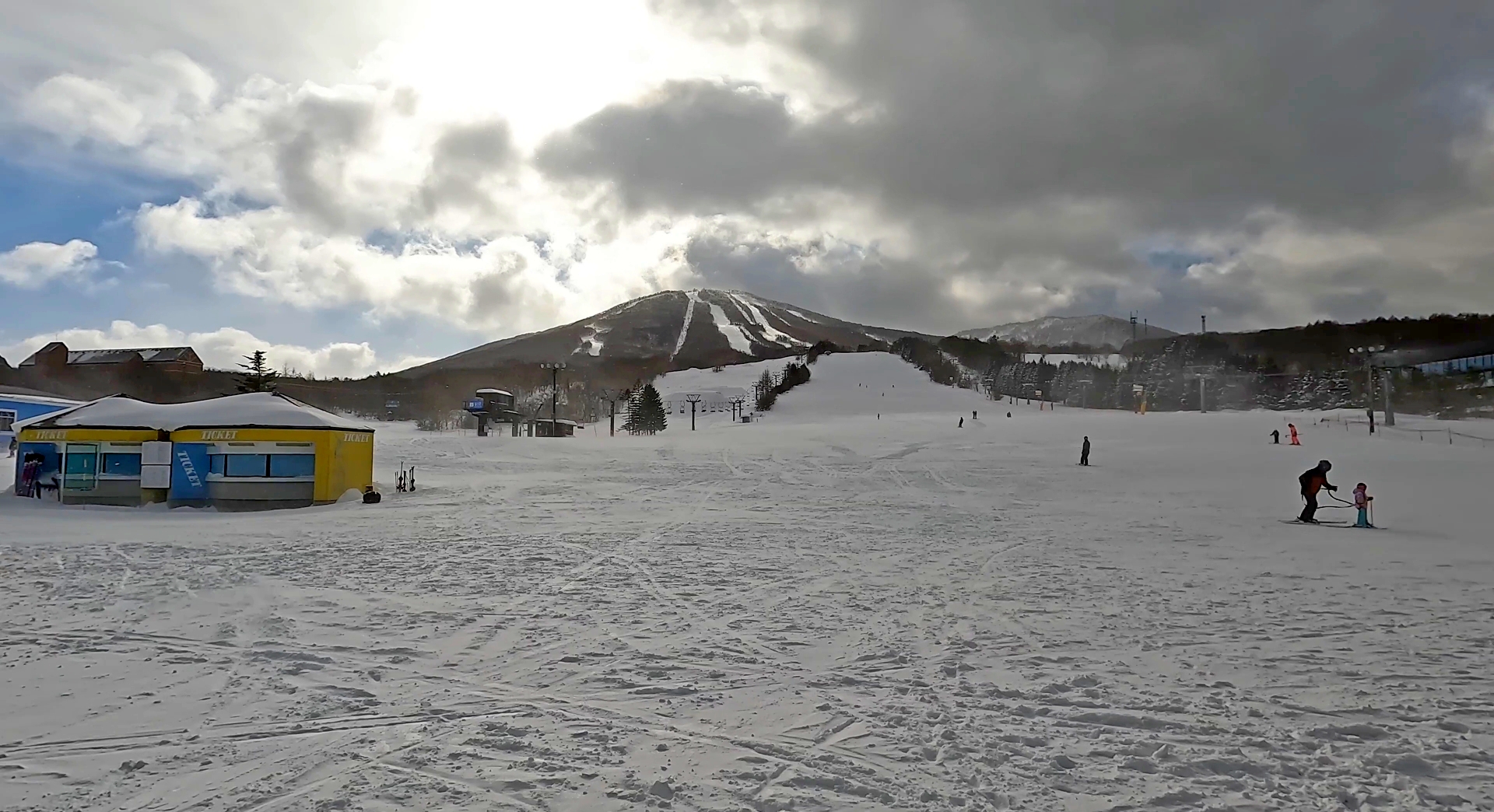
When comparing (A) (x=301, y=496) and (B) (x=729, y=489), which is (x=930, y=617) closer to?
(B) (x=729, y=489)

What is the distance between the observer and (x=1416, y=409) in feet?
221

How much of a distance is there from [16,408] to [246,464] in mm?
22099

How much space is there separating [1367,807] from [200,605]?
966 centimetres

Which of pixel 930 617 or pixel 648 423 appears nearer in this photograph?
pixel 930 617

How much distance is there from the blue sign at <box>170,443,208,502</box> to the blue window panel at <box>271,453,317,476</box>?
1.58m

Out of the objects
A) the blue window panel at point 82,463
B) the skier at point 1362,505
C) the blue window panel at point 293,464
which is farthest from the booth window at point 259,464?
the skier at point 1362,505

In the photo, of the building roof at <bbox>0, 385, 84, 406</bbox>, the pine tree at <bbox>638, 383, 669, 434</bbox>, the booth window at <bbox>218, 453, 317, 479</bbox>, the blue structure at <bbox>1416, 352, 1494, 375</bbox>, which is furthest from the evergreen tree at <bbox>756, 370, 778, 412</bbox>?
the booth window at <bbox>218, 453, 317, 479</bbox>

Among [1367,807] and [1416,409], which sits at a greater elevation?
[1416,409]

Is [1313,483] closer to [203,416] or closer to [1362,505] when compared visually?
[1362,505]

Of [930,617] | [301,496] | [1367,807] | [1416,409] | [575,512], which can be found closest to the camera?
[1367,807]

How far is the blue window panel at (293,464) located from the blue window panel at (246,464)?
0.57 ft

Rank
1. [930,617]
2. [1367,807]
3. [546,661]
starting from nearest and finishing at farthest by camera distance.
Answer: [1367,807] < [546,661] < [930,617]

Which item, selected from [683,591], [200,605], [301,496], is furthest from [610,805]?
[301,496]

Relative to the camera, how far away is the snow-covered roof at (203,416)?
64.7 ft
